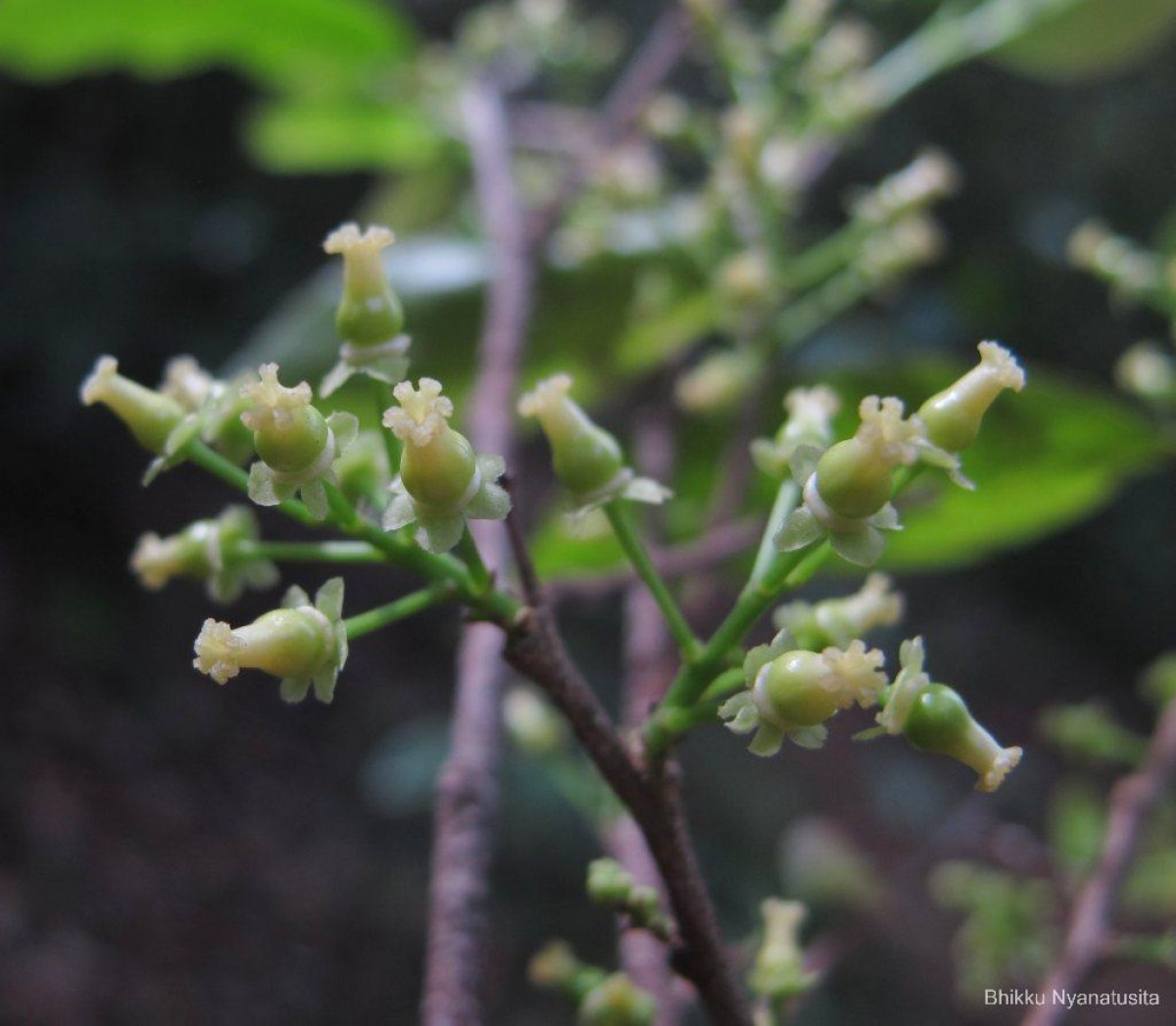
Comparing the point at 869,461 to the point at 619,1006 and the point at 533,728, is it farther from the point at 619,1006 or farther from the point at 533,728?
the point at 533,728

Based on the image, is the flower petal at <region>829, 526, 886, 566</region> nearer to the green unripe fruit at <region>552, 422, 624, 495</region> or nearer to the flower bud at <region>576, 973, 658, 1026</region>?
the green unripe fruit at <region>552, 422, 624, 495</region>

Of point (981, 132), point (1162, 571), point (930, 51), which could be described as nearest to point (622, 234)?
point (930, 51)

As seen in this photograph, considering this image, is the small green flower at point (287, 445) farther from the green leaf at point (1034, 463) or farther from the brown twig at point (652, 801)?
the green leaf at point (1034, 463)

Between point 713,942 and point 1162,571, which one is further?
point 1162,571

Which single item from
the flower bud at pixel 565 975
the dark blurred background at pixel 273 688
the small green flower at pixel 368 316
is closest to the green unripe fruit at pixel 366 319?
the small green flower at pixel 368 316

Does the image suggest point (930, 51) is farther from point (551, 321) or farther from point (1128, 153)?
point (1128, 153)

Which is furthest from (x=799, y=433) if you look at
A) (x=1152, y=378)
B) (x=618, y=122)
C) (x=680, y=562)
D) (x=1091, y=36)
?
(x=1091, y=36)
